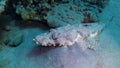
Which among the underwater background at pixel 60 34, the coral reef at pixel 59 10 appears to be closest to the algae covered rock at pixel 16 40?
the underwater background at pixel 60 34

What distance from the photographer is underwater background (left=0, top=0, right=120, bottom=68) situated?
2424 millimetres

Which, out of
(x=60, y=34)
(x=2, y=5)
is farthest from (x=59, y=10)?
(x=2, y=5)

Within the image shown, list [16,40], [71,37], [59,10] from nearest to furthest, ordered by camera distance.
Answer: [71,37]
[16,40]
[59,10]

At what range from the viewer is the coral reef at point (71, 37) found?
247 cm

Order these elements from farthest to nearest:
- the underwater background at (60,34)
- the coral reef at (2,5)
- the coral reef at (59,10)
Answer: the coral reef at (2,5) < the coral reef at (59,10) < the underwater background at (60,34)

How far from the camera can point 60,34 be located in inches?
99.8

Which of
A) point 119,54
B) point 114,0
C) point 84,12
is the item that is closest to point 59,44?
point 119,54

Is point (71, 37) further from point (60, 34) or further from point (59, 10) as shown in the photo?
point (59, 10)

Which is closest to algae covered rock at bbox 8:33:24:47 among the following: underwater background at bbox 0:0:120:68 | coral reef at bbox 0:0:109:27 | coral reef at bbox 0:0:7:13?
underwater background at bbox 0:0:120:68

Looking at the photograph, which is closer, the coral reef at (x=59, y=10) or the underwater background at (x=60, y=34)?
the underwater background at (x=60, y=34)

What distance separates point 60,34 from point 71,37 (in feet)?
0.45

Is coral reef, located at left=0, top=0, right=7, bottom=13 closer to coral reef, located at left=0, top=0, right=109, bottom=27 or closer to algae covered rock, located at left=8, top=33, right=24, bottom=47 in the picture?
coral reef, located at left=0, top=0, right=109, bottom=27

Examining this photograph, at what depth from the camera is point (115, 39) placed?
2.69m

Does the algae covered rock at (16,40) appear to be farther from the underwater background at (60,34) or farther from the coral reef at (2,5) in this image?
the coral reef at (2,5)
